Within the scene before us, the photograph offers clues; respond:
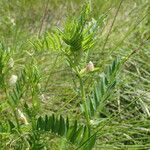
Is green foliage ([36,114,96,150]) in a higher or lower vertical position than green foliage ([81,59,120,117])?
lower

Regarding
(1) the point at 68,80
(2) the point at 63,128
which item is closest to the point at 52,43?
(2) the point at 63,128

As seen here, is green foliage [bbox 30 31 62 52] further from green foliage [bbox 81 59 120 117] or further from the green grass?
green foliage [bbox 81 59 120 117]

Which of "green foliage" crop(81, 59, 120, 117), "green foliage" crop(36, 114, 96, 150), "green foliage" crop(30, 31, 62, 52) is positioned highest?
"green foliage" crop(30, 31, 62, 52)

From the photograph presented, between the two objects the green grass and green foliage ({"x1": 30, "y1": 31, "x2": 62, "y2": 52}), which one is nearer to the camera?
green foliage ({"x1": 30, "y1": 31, "x2": 62, "y2": 52})

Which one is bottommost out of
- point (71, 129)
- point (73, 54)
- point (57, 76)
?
point (71, 129)

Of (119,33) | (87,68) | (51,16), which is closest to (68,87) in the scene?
(119,33)

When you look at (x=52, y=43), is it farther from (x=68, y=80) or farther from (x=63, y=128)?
(x=68, y=80)

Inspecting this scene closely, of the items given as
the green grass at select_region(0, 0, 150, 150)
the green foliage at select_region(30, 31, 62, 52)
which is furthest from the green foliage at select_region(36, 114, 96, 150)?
the green foliage at select_region(30, 31, 62, 52)

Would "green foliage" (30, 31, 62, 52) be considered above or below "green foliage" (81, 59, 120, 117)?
above

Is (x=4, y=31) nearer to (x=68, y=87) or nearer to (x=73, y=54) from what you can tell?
(x=68, y=87)
